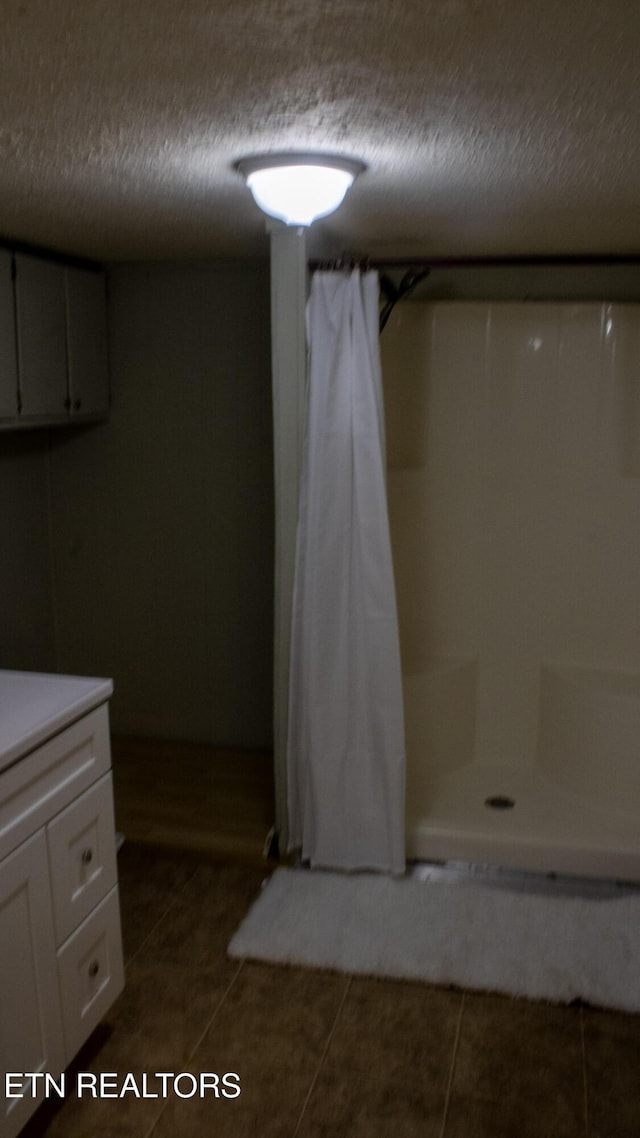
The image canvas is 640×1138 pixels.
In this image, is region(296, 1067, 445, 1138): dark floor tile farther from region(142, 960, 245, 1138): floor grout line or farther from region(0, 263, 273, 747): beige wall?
region(0, 263, 273, 747): beige wall

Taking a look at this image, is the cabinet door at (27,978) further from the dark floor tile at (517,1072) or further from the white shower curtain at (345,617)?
the white shower curtain at (345,617)

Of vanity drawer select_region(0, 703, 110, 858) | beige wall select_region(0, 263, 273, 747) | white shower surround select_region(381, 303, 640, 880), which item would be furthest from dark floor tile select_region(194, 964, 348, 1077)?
beige wall select_region(0, 263, 273, 747)

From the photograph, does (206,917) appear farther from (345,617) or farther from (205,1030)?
(345,617)

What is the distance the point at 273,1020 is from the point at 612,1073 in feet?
2.64

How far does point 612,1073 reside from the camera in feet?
6.81

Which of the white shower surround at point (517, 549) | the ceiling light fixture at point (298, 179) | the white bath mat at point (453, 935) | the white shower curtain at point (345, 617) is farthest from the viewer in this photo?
the white shower surround at point (517, 549)

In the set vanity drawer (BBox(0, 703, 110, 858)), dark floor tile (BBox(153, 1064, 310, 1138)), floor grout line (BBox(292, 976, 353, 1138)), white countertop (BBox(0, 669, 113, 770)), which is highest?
white countertop (BBox(0, 669, 113, 770))

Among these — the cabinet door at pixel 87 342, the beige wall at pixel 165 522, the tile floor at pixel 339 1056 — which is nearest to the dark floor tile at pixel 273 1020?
the tile floor at pixel 339 1056

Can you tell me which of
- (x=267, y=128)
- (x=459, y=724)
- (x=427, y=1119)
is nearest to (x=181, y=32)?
(x=267, y=128)

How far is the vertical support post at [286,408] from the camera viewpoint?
2.58m

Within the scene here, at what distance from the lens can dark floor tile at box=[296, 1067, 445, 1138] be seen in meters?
1.92

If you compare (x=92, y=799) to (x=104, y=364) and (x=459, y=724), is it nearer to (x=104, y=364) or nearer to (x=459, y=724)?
(x=459, y=724)

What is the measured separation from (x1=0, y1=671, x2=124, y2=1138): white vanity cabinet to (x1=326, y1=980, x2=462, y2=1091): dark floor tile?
Answer: 581 mm

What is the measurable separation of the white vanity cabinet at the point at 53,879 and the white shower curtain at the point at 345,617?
2.64ft
